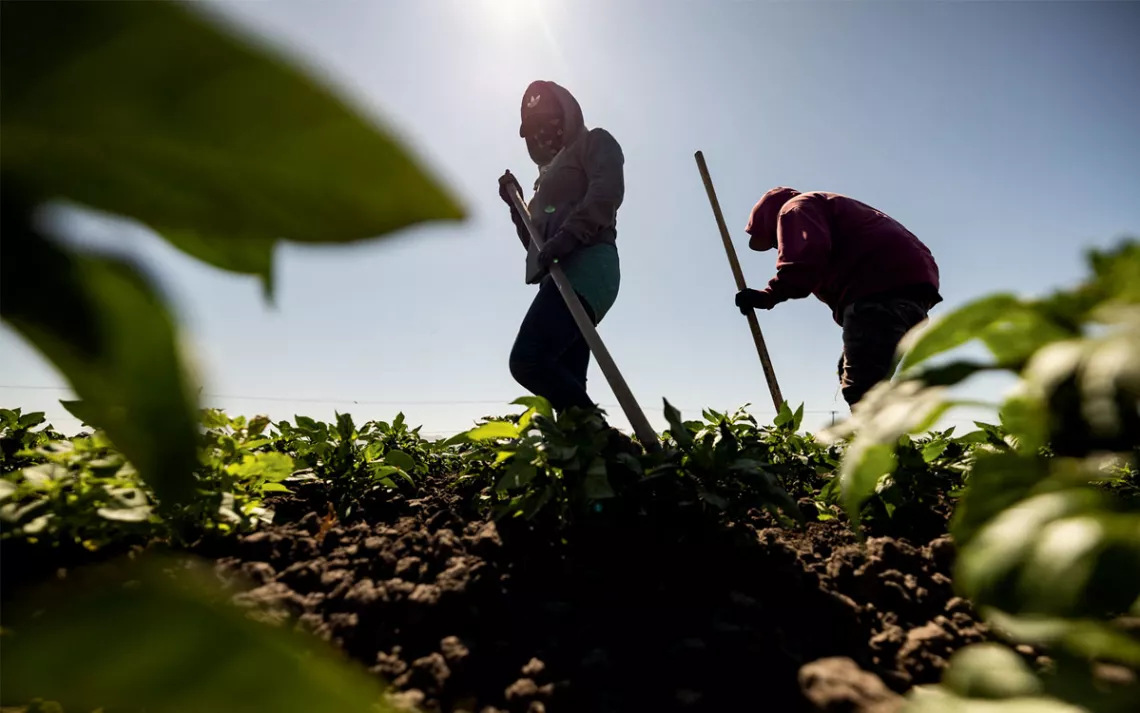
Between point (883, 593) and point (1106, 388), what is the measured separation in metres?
1.16

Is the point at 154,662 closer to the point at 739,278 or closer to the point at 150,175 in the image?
the point at 150,175

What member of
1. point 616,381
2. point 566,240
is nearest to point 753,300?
point 566,240

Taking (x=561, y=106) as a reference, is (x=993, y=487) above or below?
below

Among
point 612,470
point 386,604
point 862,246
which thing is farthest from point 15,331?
point 862,246

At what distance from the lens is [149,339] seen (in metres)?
0.34

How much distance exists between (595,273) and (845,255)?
Answer: 188 centimetres

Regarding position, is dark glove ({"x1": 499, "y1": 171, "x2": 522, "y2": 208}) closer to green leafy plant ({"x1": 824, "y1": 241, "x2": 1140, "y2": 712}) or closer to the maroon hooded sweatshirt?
the maroon hooded sweatshirt

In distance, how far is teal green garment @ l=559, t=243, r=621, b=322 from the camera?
136 inches

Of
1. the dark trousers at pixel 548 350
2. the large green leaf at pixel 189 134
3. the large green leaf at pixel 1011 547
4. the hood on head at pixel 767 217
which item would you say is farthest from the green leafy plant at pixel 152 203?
the hood on head at pixel 767 217

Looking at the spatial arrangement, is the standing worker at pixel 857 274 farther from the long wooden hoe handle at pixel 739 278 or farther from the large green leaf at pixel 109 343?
the large green leaf at pixel 109 343

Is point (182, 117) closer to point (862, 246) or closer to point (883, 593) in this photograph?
point (883, 593)

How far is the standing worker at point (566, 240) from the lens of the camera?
3254 millimetres

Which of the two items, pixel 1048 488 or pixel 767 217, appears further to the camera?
pixel 767 217

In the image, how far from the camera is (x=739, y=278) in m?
4.83
